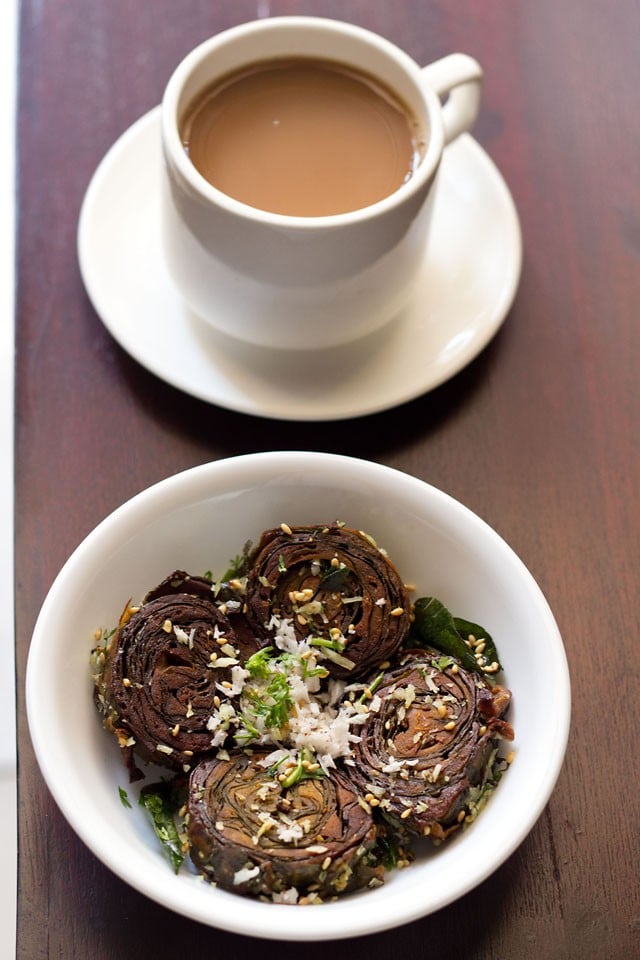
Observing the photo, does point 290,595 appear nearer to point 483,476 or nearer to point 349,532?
point 349,532

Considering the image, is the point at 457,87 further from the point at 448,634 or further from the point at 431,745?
the point at 431,745

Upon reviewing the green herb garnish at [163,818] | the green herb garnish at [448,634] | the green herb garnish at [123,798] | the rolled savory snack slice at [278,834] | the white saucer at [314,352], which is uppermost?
the white saucer at [314,352]

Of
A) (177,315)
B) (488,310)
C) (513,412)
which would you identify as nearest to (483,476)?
(513,412)

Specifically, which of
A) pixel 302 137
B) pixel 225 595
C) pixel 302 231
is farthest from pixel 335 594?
pixel 302 137

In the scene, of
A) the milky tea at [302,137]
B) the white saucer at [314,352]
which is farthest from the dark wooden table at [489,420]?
the milky tea at [302,137]

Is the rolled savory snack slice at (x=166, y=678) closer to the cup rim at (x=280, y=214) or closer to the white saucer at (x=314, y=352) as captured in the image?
the white saucer at (x=314, y=352)

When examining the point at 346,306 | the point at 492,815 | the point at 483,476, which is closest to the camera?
the point at 492,815
